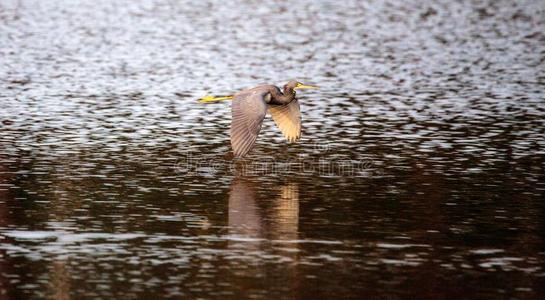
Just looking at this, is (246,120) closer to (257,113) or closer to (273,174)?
(257,113)

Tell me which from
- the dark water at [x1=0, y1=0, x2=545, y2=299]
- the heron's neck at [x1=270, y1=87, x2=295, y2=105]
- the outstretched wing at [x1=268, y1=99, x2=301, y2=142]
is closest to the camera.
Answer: the dark water at [x1=0, y1=0, x2=545, y2=299]

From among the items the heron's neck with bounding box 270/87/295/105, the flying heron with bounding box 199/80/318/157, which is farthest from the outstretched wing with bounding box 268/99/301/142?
the heron's neck with bounding box 270/87/295/105

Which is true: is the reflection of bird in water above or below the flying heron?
below

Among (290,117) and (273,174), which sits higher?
(290,117)

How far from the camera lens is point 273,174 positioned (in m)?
15.1

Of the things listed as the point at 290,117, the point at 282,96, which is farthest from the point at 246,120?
the point at 290,117

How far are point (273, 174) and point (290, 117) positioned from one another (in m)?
1.25

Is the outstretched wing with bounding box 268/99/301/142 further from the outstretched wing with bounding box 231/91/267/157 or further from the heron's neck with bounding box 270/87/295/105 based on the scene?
the outstretched wing with bounding box 231/91/267/157

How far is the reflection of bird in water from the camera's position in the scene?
1212 centimetres

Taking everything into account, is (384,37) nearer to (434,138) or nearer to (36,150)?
(434,138)

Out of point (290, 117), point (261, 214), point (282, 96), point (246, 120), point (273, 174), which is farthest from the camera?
point (290, 117)

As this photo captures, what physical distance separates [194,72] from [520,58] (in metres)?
7.28

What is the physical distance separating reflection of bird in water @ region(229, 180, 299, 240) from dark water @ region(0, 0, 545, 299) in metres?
0.03

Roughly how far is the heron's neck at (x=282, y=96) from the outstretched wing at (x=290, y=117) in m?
0.23
